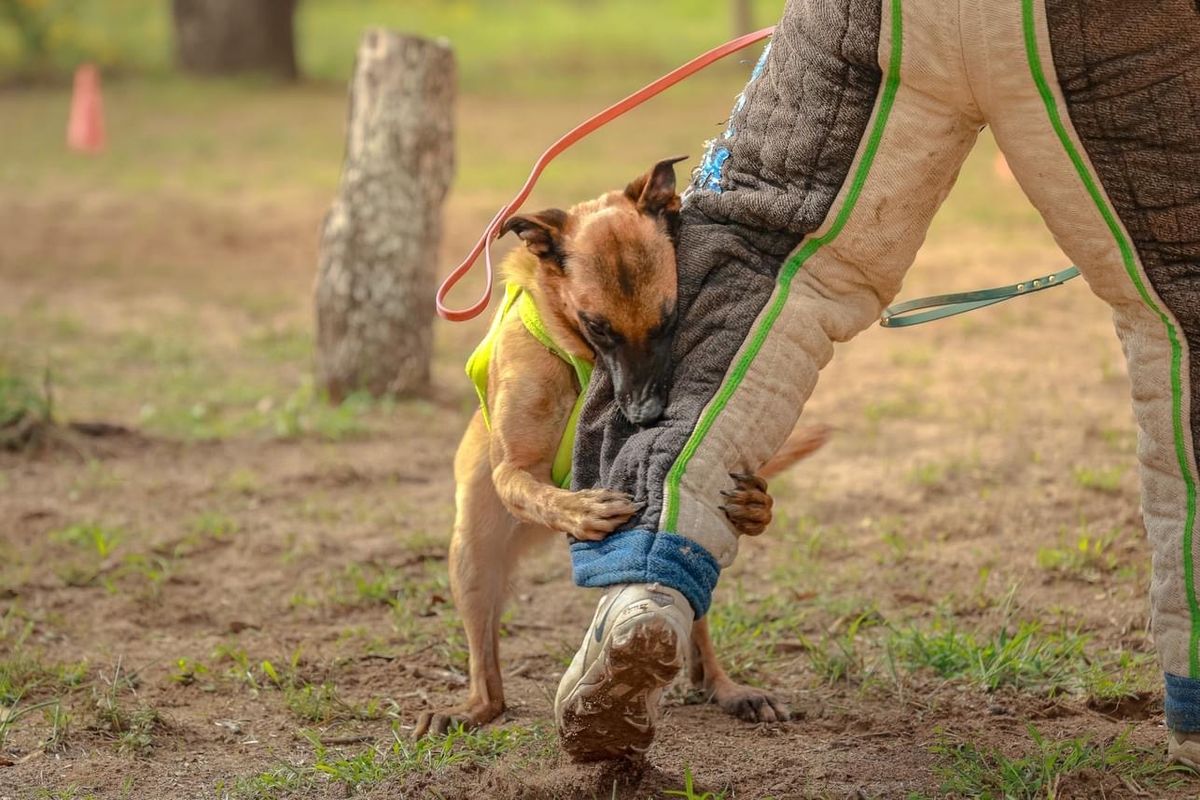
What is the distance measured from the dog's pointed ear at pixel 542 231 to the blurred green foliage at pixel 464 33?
57.6 feet

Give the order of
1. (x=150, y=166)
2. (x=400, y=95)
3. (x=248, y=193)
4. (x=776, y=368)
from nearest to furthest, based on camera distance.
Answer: (x=776, y=368), (x=400, y=95), (x=248, y=193), (x=150, y=166)

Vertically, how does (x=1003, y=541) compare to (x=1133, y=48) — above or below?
below

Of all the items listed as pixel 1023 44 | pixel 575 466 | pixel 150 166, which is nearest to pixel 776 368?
pixel 575 466

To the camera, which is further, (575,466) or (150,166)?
(150,166)

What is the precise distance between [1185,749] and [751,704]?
3.59 feet

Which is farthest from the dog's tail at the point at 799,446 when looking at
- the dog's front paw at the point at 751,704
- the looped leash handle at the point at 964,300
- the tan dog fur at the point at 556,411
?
the dog's front paw at the point at 751,704

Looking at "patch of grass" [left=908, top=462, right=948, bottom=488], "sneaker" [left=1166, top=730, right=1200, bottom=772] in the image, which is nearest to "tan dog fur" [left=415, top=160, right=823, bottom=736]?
"sneaker" [left=1166, top=730, right=1200, bottom=772]

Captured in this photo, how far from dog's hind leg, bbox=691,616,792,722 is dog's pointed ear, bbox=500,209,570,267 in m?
1.04

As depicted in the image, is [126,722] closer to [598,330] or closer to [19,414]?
[598,330]

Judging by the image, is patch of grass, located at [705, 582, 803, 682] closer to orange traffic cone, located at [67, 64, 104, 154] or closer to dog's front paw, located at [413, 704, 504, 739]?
dog's front paw, located at [413, 704, 504, 739]

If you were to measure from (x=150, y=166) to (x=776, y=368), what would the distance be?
40.0 feet

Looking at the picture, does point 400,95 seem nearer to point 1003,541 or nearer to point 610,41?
point 1003,541

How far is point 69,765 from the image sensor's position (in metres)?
3.42

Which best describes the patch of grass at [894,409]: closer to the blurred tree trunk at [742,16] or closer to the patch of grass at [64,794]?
the patch of grass at [64,794]
